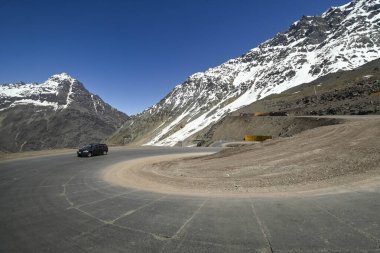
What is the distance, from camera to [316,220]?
26.2 feet

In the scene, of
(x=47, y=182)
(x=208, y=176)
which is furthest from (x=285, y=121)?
(x=47, y=182)

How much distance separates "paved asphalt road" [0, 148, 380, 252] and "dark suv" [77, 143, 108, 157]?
21.6 m

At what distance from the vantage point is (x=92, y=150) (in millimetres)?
34625

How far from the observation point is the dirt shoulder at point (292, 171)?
1291 centimetres

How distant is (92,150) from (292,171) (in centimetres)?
2571

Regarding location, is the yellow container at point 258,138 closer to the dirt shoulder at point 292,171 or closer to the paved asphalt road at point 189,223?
the dirt shoulder at point 292,171

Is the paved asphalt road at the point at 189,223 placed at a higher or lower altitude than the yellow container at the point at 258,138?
lower

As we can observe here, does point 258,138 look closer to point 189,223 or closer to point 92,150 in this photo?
point 92,150

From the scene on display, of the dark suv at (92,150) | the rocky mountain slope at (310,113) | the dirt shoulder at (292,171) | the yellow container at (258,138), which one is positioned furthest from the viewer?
the yellow container at (258,138)

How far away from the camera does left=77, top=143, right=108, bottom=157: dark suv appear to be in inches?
1316

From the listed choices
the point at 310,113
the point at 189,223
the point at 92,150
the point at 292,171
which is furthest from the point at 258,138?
the point at 189,223

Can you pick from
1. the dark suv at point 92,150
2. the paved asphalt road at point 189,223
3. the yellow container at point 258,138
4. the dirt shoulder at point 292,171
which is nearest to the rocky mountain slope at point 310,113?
the yellow container at point 258,138

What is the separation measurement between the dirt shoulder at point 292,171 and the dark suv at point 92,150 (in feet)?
47.2

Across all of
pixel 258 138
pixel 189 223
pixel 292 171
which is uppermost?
pixel 258 138
